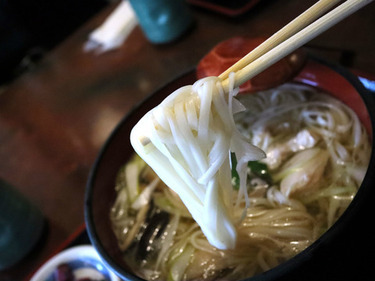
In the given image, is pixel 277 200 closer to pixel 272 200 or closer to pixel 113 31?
pixel 272 200

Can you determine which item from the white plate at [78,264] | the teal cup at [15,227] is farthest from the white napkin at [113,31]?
the white plate at [78,264]

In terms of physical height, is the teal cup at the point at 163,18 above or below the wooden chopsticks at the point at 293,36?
below

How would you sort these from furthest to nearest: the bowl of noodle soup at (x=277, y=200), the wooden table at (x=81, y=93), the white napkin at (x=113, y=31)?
the white napkin at (x=113, y=31) → the wooden table at (x=81, y=93) → the bowl of noodle soup at (x=277, y=200)

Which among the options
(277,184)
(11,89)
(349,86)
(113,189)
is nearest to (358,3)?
(349,86)

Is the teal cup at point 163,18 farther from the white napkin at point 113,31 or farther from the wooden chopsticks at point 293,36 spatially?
the wooden chopsticks at point 293,36

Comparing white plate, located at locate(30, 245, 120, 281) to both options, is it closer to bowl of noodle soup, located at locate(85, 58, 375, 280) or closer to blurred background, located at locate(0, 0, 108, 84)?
bowl of noodle soup, located at locate(85, 58, 375, 280)

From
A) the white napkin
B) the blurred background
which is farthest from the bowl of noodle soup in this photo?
the blurred background

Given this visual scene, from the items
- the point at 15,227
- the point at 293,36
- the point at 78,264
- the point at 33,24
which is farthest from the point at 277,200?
the point at 33,24
